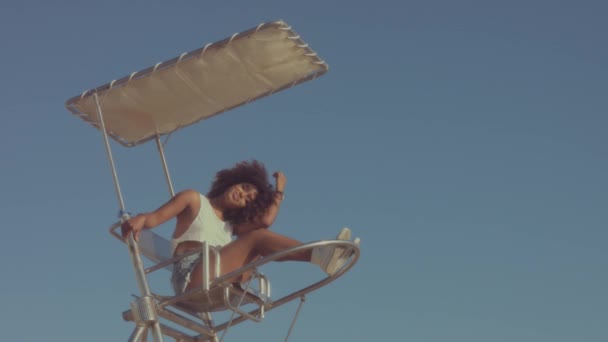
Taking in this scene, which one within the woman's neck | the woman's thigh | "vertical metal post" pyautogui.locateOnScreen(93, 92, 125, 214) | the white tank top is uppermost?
"vertical metal post" pyautogui.locateOnScreen(93, 92, 125, 214)

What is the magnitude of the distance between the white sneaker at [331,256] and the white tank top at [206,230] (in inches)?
32.2

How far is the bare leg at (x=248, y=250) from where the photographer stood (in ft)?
21.9

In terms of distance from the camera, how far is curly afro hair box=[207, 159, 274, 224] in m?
7.36

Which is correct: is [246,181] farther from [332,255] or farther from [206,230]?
[332,255]

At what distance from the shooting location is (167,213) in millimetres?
6867

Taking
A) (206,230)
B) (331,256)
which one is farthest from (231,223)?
(331,256)

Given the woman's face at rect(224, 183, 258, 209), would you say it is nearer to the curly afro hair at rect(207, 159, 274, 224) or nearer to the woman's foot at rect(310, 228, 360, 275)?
the curly afro hair at rect(207, 159, 274, 224)

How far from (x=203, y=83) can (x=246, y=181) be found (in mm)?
765

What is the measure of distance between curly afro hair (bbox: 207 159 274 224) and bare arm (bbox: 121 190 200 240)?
1.25 ft

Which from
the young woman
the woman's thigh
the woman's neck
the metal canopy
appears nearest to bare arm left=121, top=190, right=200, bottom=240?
the young woman

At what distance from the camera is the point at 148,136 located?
8.20 meters

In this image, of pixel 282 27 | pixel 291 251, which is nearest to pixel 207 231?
pixel 291 251

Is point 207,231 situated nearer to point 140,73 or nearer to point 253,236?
point 253,236

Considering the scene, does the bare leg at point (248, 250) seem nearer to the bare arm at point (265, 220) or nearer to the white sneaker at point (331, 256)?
the white sneaker at point (331, 256)
